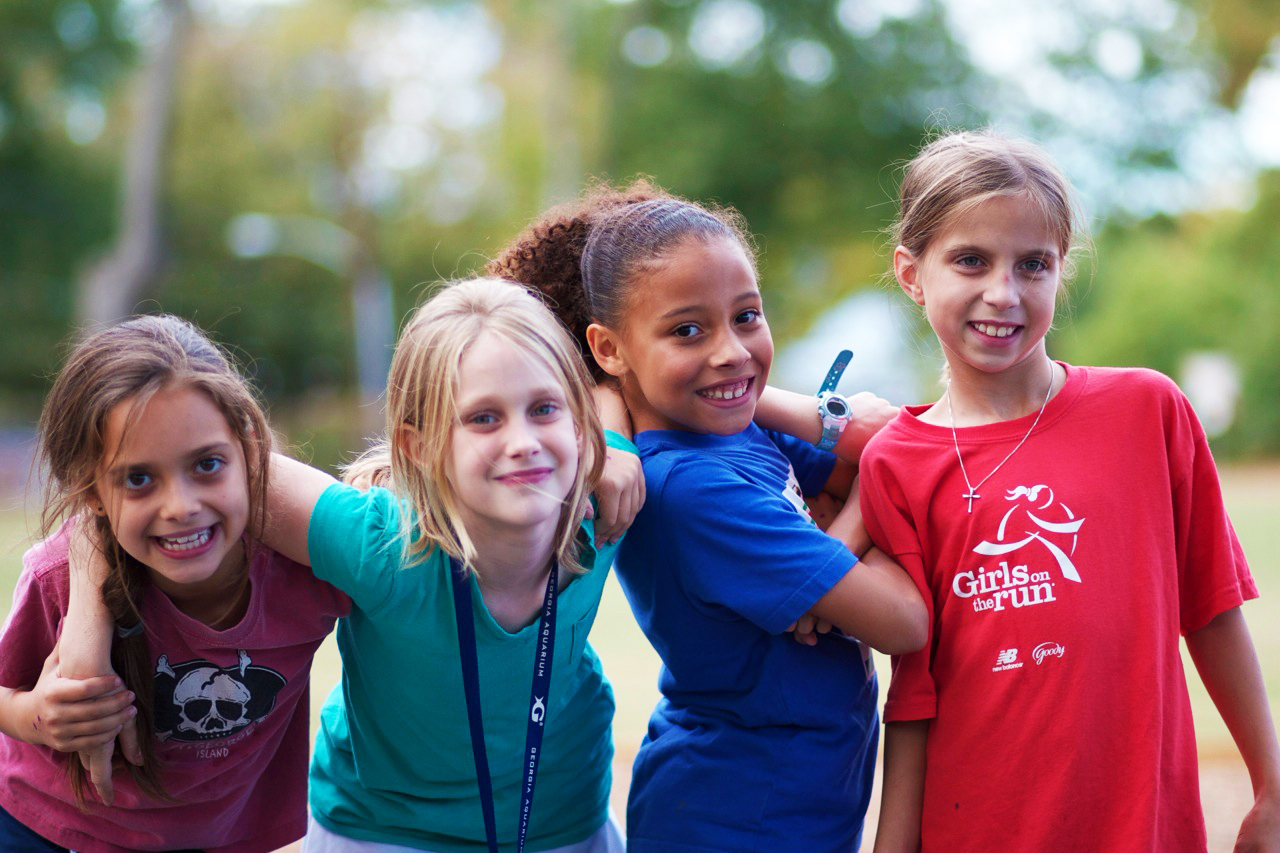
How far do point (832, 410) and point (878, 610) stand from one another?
60cm

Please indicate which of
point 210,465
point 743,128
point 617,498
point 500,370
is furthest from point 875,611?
point 743,128

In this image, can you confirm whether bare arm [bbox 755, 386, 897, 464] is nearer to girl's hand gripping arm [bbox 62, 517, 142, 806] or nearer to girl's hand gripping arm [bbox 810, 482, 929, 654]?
girl's hand gripping arm [bbox 810, 482, 929, 654]

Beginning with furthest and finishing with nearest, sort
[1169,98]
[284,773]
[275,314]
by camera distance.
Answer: [275,314]
[1169,98]
[284,773]

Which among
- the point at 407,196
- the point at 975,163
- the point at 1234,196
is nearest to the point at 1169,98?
the point at 1234,196

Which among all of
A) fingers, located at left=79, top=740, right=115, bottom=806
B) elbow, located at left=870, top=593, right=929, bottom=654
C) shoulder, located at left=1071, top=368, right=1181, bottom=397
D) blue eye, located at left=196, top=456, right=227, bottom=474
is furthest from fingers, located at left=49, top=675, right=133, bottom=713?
shoulder, located at left=1071, top=368, right=1181, bottom=397

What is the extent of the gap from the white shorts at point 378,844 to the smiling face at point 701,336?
0.96m

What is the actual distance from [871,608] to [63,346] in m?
1.94

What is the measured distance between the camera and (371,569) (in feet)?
8.04

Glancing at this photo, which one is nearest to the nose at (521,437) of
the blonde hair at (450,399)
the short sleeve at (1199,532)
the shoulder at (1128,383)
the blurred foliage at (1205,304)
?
the blonde hair at (450,399)

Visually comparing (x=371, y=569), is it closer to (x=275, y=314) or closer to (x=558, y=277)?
(x=558, y=277)

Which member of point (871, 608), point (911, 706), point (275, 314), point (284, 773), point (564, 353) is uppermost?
point (275, 314)

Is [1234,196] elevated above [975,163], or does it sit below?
above

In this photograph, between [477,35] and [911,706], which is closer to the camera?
[911,706]

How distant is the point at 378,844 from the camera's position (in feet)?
8.70
